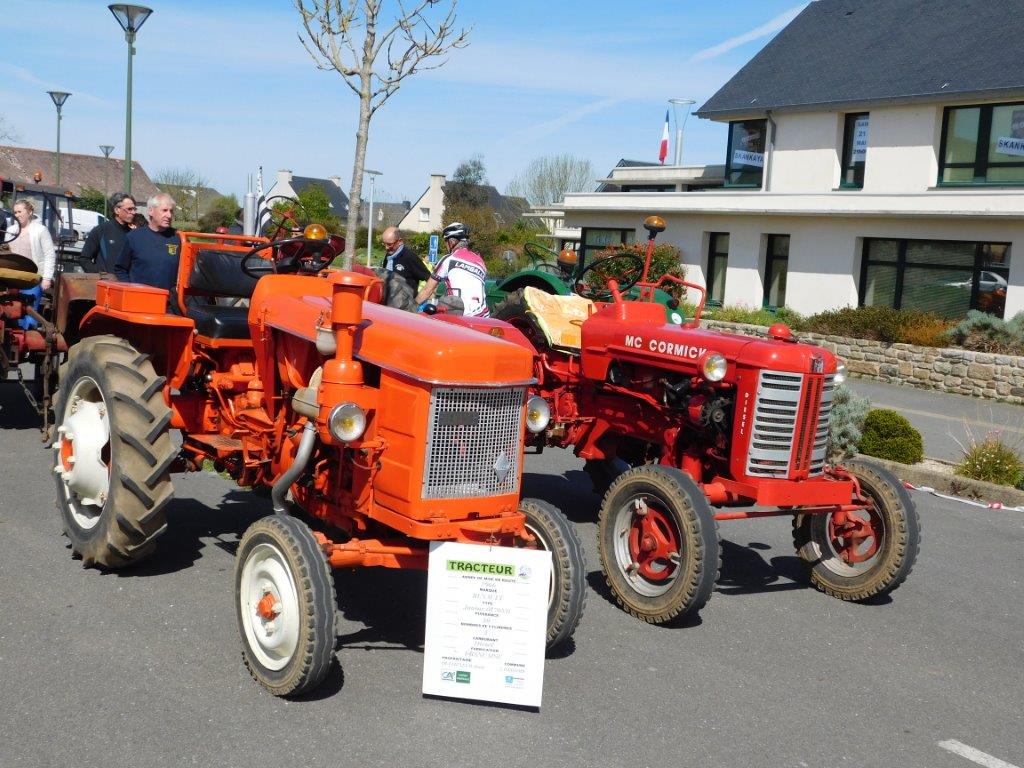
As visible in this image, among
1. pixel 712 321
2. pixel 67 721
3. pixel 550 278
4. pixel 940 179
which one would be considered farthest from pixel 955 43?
pixel 67 721

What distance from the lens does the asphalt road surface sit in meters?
3.79

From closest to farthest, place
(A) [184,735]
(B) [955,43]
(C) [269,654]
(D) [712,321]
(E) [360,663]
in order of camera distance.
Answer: (A) [184,735] → (C) [269,654] → (E) [360,663] → (D) [712,321] → (B) [955,43]

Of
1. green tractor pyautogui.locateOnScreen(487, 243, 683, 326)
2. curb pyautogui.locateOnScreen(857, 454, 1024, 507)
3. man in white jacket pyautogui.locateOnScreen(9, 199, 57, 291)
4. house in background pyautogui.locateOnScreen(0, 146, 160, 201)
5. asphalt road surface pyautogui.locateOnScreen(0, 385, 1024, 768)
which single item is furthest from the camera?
house in background pyautogui.locateOnScreen(0, 146, 160, 201)

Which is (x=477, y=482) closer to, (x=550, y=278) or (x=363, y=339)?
(x=363, y=339)

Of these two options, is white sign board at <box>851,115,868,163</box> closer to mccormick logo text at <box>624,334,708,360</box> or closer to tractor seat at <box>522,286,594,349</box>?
tractor seat at <box>522,286,594,349</box>

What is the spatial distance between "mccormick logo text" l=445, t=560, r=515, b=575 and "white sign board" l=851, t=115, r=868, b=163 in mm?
22519

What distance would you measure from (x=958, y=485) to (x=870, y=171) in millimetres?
16258

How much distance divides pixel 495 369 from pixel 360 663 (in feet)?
4.65

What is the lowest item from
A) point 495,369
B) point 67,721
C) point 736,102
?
point 67,721

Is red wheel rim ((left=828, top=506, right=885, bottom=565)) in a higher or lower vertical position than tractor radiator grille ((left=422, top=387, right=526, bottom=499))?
lower

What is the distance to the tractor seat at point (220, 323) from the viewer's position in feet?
18.1

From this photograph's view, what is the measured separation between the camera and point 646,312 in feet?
21.5

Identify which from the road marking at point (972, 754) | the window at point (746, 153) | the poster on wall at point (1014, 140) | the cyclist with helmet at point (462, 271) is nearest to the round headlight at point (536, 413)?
the road marking at point (972, 754)

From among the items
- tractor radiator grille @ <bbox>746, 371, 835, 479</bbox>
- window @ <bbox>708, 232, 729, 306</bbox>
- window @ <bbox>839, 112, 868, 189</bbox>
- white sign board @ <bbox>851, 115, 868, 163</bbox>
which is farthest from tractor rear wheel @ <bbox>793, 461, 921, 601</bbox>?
window @ <bbox>708, 232, 729, 306</bbox>
